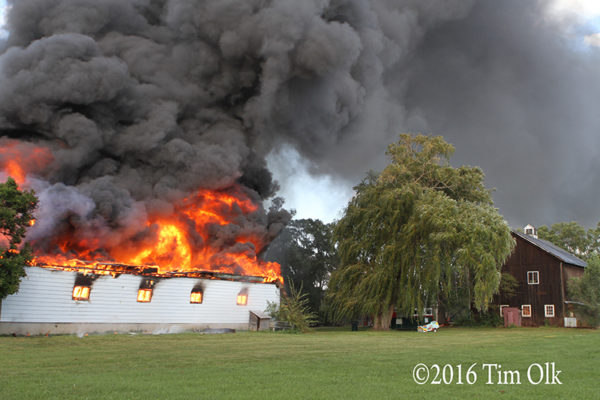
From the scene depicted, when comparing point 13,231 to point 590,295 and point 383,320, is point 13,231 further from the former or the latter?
point 590,295

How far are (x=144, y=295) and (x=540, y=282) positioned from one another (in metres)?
30.2

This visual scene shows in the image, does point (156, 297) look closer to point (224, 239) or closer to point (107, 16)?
point (224, 239)

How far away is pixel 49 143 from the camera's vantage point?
104 ft

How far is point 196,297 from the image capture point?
86.8ft

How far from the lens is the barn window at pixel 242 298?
2789cm

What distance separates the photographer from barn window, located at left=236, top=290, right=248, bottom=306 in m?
27.9

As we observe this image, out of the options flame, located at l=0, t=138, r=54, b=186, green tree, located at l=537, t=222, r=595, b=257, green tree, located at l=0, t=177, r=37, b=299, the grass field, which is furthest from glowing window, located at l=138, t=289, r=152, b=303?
green tree, located at l=537, t=222, r=595, b=257

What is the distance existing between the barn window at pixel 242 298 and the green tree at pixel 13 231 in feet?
37.3

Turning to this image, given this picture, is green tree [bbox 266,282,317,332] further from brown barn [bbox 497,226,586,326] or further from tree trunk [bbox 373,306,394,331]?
brown barn [bbox 497,226,586,326]

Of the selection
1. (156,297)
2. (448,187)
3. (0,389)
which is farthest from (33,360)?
(448,187)

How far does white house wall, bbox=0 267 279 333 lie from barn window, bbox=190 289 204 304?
0.20m

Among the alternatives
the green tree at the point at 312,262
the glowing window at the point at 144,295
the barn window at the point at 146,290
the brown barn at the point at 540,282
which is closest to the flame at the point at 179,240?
the barn window at the point at 146,290

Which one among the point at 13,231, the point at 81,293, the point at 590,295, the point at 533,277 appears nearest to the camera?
the point at 13,231

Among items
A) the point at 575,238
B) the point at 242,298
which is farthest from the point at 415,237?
the point at 575,238
